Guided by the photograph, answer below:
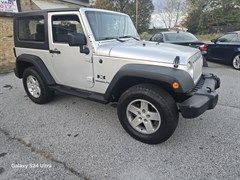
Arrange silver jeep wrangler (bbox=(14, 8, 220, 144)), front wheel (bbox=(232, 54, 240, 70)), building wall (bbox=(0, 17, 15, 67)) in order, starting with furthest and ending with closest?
building wall (bbox=(0, 17, 15, 67)), front wheel (bbox=(232, 54, 240, 70)), silver jeep wrangler (bbox=(14, 8, 220, 144))

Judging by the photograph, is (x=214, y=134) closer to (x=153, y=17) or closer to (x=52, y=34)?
(x=52, y=34)

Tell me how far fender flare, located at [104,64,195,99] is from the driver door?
0.71 m

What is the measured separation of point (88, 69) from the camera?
3.13 metres

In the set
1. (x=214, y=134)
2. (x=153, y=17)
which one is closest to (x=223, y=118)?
(x=214, y=134)

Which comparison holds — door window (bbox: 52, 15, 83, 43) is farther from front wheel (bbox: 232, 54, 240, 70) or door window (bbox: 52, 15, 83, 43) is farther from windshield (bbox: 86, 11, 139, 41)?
front wheel (bbox: 232, 54, 240, 70)

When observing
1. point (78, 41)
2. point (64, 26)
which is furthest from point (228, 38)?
point (78, 41)

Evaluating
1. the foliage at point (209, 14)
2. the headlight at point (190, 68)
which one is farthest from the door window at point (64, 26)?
the foliage at point (209, 14)

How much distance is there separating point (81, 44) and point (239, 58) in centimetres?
647

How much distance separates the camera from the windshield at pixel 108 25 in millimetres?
3044

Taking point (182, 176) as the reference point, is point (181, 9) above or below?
above

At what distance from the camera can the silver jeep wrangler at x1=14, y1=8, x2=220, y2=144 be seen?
2463 mm

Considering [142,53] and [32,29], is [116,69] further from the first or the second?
[32,29]

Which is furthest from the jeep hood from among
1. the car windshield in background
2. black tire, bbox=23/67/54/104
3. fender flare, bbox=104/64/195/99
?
the car windshield in background

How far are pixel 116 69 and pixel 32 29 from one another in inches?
85.7
